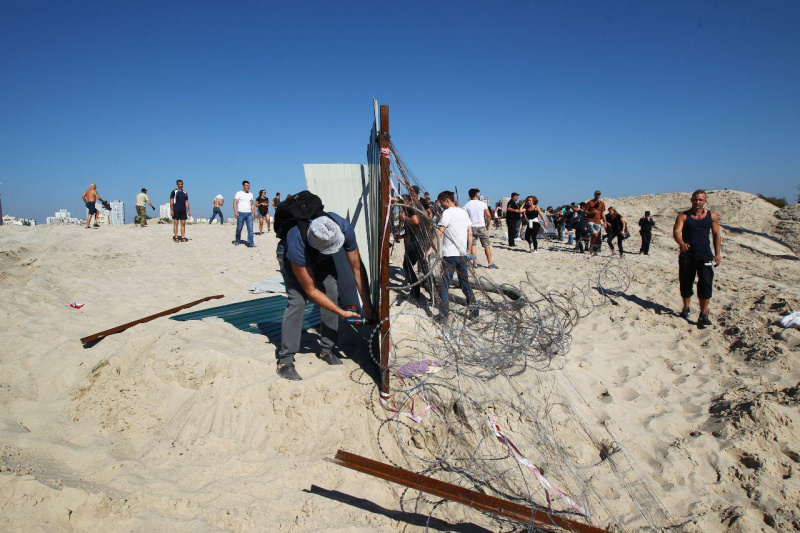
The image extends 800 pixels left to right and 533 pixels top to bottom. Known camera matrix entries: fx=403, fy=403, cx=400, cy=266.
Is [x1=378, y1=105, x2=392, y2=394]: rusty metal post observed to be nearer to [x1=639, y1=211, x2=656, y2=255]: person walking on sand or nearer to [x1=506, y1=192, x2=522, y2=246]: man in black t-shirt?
[x1=506, y1=192, x2=522, y2=246]: man in black t-shirt

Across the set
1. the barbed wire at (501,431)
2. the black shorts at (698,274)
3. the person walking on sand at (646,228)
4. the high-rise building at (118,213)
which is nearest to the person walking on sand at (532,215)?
the person walking on sand at (646,228)

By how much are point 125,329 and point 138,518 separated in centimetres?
254

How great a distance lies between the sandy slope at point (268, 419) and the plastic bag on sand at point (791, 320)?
0.34 ft

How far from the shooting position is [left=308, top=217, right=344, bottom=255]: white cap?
3033mm

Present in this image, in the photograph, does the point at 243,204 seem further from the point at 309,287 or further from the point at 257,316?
the point at 309,287

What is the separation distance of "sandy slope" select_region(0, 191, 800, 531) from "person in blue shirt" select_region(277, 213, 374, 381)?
0.23m

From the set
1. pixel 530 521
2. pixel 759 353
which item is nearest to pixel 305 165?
pixel 530 521

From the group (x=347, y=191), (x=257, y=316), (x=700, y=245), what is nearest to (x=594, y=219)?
(x=700, y=245)

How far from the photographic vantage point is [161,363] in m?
3.40

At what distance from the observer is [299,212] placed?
10.4 feet

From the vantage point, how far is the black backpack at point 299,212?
125 inches

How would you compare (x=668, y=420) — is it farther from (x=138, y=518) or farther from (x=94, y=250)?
(x=94, y=250)

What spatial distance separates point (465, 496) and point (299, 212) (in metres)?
2.24

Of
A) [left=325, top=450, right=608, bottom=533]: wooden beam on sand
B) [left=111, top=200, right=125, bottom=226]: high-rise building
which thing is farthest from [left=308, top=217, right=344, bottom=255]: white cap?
[left=111, top=200, right=125, bottom=226]: high-rise building
